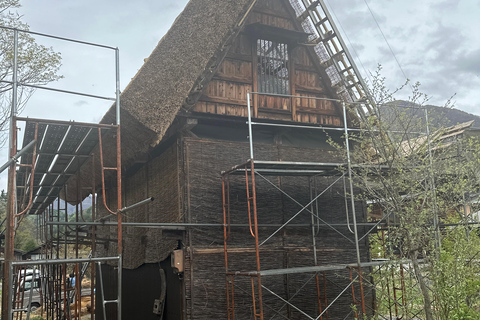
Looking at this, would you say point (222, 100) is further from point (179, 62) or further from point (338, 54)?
point (338, 54)

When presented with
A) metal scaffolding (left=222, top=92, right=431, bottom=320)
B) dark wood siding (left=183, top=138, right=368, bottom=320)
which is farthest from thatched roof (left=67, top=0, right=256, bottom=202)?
metal scaffolding (left=222, top=92, right=431, bottom=320)

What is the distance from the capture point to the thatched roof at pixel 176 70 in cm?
924

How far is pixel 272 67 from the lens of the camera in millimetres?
11148

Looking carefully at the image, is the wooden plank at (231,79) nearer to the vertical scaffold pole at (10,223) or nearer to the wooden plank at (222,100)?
the wooden plank at (222,100)

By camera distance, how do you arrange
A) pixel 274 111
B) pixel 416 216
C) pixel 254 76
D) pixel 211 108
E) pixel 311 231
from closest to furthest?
pixel 416 216
pixel 211 108
pixel 311 231
pixel 254 76
pixel 274 111

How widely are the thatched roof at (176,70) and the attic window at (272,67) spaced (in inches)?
44.0

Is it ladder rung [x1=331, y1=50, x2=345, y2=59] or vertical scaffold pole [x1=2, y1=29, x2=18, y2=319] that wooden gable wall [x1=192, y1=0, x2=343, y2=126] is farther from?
vertical scaffold pole [x1=2, y1=29, x2=18, y2=319]

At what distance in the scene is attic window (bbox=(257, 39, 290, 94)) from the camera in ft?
35.8

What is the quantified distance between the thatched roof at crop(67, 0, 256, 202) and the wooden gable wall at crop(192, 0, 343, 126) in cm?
47

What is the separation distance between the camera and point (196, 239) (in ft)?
30.4

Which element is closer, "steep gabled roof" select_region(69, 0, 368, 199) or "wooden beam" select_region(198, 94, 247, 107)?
"steep gabled roof" select_region(69, 0, 368, 199)

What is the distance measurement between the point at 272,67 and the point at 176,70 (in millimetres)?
2624

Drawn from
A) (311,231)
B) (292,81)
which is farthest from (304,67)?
(311,231)

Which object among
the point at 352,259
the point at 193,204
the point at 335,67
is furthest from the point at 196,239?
the point at 335,67
